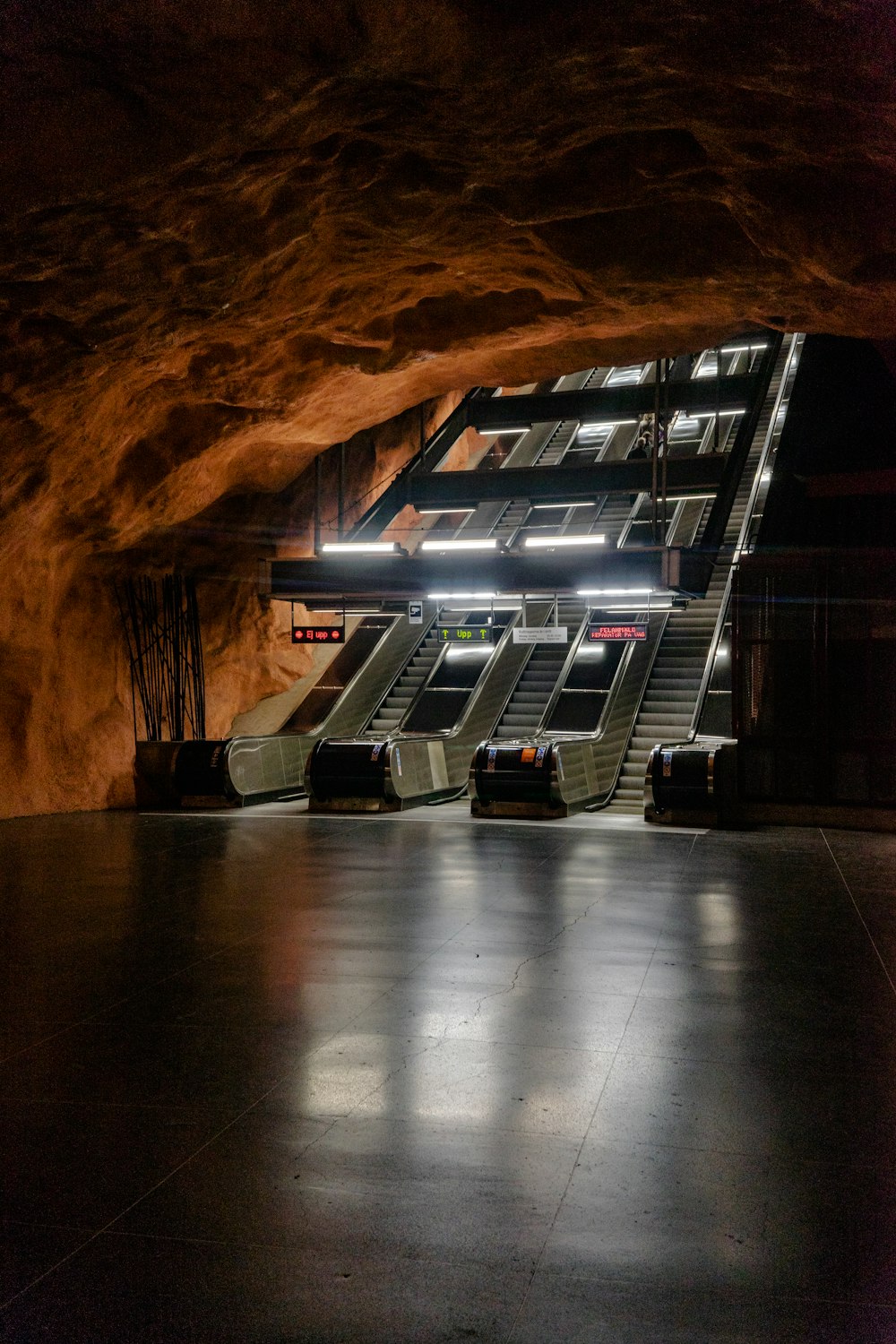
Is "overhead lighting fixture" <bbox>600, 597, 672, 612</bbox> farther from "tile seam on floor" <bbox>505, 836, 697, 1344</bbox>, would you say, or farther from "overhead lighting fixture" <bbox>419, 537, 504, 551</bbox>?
"tile seam on floor" <bbox>505, 836, 697, 1344</bbox>

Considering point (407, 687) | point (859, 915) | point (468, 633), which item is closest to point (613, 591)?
point (468, 633)

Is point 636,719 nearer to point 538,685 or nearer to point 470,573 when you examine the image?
point 538,685

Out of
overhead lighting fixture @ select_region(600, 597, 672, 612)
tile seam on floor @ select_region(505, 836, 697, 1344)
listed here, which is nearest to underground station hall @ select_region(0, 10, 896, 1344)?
tile seam on floor @ select_region(505, 836, 697, 1344)

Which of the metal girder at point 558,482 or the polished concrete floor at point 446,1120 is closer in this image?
the polished concrete floor at point 446,1120

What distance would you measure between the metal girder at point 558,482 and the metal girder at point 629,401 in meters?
0.81

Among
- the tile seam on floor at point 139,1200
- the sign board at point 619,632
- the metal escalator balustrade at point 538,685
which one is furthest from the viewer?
the metal escalator balustrade at point 538,685

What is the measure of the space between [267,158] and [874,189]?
11.4 feet

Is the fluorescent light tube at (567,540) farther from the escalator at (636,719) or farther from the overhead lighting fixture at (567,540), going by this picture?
the escalator at (636,719)

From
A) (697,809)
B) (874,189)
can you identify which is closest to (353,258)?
(874,189)

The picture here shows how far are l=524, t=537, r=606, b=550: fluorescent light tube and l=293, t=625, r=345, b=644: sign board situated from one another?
3964mm

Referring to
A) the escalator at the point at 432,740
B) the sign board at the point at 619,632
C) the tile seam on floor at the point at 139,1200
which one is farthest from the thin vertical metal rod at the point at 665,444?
the tile seam on floor at the point at 139,1200

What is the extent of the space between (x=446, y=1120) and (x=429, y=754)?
38.2ft

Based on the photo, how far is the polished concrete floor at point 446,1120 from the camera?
261cm

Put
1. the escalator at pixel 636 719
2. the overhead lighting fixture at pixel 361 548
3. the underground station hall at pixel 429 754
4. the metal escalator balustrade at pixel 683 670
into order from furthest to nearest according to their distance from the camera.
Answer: the metal escalator balustrade at pixel 683 670
the overhead lighting fixture at pixel 361 548
the escalator at pixel 636 719
the underground station hall at pixel 429 754
